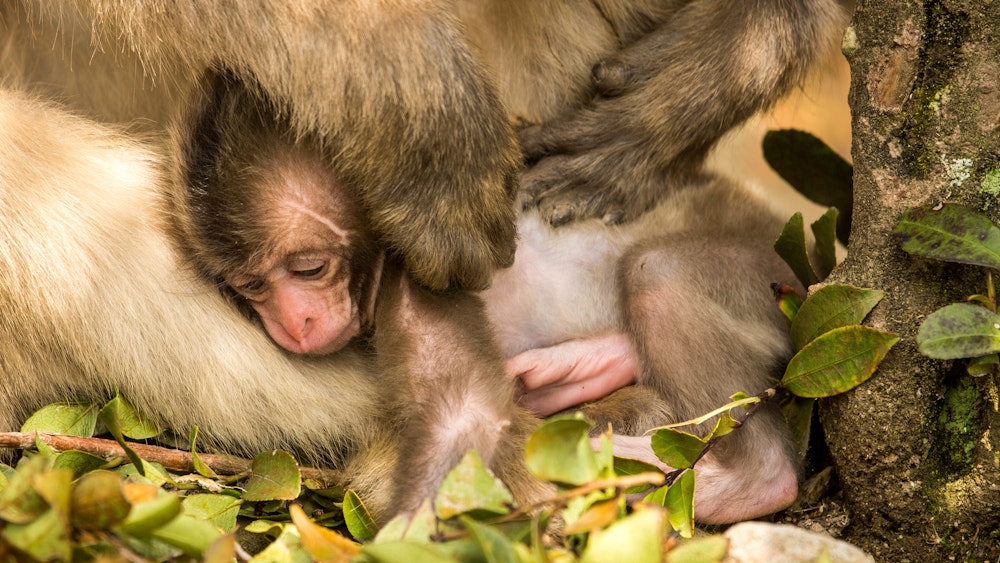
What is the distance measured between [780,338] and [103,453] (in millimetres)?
1452

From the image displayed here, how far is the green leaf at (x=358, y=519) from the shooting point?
2.03 meters

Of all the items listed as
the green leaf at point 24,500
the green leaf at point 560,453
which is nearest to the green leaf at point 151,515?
the green leaf at point 24,500

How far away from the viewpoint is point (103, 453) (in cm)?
207

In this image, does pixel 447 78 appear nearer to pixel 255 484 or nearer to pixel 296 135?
pixel 296 135

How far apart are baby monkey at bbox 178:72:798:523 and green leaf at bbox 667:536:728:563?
64 cm

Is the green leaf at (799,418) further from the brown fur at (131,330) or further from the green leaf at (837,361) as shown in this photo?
the brown fur at (131,330)

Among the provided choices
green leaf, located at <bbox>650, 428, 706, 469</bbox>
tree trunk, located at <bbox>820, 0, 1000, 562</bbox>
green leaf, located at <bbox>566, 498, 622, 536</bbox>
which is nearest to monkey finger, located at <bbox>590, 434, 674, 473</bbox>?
green leaf, located at <bbox>650, 428, 706, 469</bbox>

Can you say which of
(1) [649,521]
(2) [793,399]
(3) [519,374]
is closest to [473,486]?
(1) [649,521]

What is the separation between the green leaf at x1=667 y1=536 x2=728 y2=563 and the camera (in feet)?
4.67

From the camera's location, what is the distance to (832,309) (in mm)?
2076

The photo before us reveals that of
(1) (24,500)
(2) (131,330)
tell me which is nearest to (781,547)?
(1) (24,500)

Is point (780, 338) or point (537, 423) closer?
point (537, 423)

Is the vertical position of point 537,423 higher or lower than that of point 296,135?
lower

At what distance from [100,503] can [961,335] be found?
1416 mm
